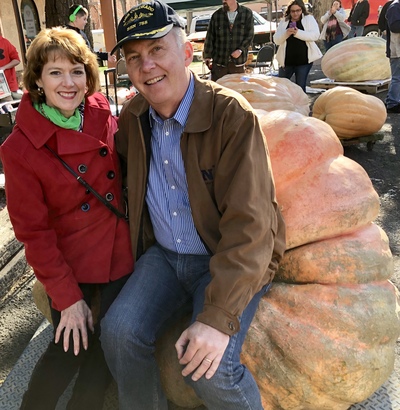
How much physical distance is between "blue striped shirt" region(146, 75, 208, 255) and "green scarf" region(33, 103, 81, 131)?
32 cm

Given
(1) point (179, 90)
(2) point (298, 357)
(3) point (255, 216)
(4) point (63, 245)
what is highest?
(1) point (179, 90)

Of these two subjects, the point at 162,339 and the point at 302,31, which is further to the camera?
the point at 302,31

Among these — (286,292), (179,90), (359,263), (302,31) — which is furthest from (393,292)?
(302,31)

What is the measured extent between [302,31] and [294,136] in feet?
17.5

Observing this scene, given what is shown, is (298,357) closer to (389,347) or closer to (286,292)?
(286,292)

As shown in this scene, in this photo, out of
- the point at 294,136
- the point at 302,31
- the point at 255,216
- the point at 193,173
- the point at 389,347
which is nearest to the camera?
the point at 255,216

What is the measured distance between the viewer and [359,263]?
1977 mm

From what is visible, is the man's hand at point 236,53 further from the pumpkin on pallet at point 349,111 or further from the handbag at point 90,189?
the handbag at point 90,189

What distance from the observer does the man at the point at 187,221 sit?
1.57 metres

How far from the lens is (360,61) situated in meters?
8.27

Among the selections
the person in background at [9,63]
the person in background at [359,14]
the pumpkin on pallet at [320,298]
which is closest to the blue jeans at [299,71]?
the person in background at [9,63]

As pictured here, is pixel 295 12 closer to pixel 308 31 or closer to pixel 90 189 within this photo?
pixel 308 31

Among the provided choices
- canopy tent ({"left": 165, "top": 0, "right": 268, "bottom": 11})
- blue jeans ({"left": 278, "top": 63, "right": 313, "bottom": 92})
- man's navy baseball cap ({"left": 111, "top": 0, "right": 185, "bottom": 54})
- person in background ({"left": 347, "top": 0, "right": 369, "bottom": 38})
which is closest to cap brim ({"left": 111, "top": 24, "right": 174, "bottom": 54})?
man's navy baseball cap ({"left": 111, "top": 0, "right": 185, "bottom": 54})

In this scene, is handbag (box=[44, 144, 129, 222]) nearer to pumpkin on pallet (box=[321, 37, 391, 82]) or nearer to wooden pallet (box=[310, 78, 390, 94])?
wooden pallet (box=[310, 78, 390, 94])
